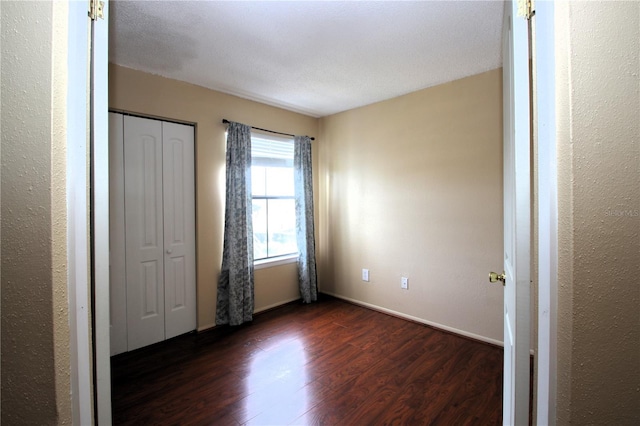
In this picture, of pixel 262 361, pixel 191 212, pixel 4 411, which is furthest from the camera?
pixel 191 212

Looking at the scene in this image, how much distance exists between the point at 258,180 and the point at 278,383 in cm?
211

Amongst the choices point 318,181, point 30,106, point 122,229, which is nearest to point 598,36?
point 30,106

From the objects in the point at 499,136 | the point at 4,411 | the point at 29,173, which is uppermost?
the point at 499,136

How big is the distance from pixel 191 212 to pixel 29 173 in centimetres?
241

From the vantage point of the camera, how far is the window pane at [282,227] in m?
3.64

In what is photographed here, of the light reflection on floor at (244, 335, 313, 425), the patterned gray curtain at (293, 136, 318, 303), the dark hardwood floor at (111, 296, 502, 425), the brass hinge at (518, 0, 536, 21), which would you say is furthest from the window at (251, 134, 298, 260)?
the brass hinge at (518, 0, 536, 21)

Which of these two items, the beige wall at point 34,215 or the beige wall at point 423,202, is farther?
the beige wall at point 423,202

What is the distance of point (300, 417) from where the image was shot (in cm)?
179

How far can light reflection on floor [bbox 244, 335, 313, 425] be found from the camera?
183 centimetres

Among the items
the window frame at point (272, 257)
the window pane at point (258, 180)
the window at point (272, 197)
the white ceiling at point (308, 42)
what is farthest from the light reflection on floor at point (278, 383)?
the white ceiling at point (308, 42)

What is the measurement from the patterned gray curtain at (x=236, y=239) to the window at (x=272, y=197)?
0.81ft

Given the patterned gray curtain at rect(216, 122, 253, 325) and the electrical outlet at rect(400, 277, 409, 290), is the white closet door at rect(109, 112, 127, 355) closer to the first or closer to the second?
the patterned gray curtain at rect(216, 122, 253, 325)

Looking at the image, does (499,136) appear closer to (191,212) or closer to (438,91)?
(438,91)

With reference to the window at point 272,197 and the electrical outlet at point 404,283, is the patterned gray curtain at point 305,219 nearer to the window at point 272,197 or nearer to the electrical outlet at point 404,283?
the window at point 272,197
